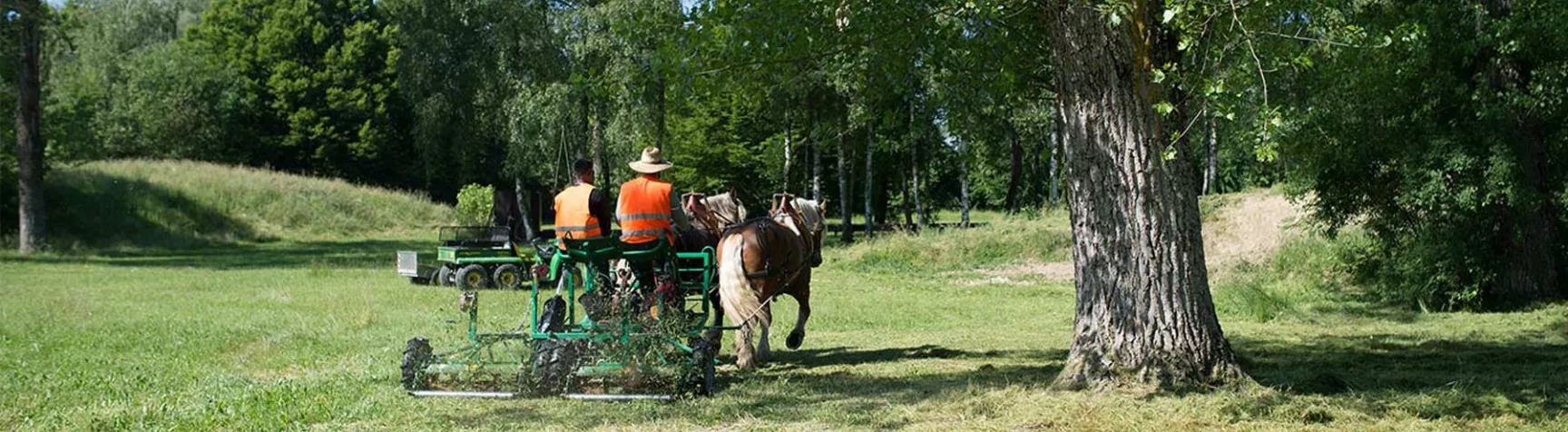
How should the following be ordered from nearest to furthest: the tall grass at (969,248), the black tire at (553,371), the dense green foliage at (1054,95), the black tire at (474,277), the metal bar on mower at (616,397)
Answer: the metal bar on mower at (616,397)
the black tire at (553,371)
the dense green foliage at (1054,95)
the black tire at (474,277)
the tall grass at (969,248)

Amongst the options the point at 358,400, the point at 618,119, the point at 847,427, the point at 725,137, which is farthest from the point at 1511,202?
the point at 725,137

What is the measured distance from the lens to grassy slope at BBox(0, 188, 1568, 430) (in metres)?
7.27

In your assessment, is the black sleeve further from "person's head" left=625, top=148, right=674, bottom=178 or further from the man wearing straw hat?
"person's head" left=625, top=148, right=674, bottom=178

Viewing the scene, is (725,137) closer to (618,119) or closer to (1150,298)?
(618,119)

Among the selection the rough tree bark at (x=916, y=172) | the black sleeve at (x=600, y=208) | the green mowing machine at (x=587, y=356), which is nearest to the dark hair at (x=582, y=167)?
the black sleeve at (x=600, y=208)

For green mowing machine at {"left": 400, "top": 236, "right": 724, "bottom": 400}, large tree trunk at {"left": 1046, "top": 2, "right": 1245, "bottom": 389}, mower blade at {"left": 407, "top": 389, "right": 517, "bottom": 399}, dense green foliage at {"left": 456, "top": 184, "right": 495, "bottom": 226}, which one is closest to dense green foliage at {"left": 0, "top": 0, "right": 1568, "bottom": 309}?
large tree trunk at {"left": 1046, "top": 2, "right": 1245, "bottom": 389}

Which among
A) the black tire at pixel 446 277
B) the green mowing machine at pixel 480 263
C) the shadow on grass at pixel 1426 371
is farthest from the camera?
the black tire at pixel 446 277

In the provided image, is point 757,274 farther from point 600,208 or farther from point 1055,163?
point 1055,163

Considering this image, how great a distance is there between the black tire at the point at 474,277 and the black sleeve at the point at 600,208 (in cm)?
980

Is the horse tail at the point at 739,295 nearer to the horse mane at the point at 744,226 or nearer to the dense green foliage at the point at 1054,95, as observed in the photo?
the horse mane at the point at 744,226

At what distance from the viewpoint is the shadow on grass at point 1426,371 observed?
7562 millimetres

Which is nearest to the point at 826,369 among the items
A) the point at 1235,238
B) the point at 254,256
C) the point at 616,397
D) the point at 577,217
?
the point at 577,217

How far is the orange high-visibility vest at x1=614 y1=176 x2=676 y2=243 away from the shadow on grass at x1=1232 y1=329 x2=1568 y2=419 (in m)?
4.06

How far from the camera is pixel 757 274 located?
10016mm
